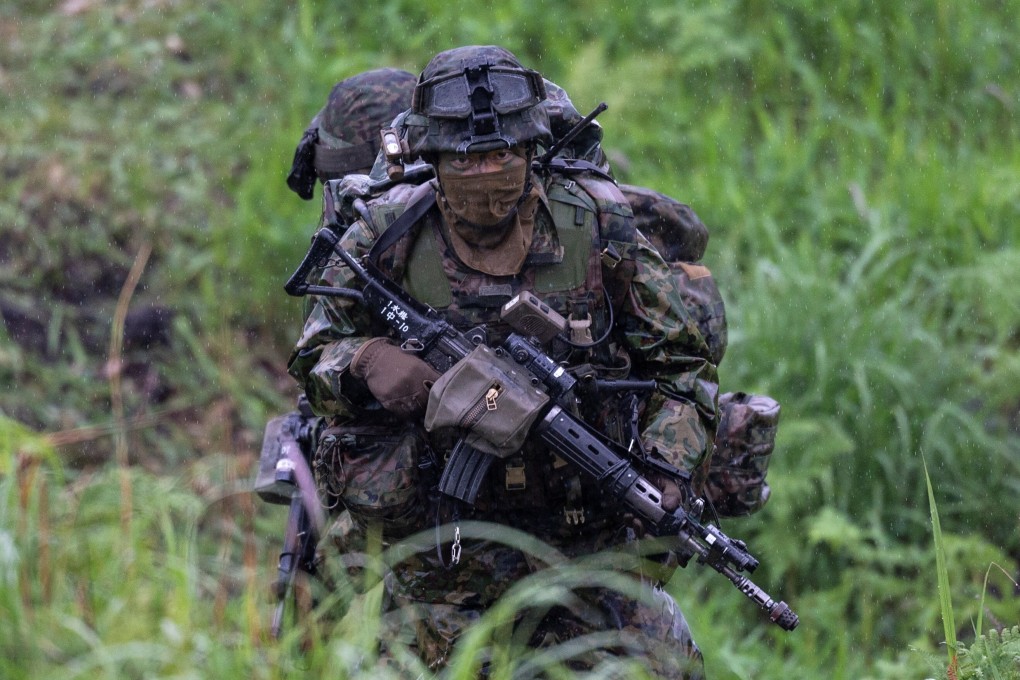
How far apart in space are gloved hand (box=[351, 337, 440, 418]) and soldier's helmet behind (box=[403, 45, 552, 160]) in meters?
0.51

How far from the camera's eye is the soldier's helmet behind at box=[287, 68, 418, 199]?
4516mm

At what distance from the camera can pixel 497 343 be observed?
11.6 feet

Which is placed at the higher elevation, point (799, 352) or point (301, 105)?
point (301, 105)

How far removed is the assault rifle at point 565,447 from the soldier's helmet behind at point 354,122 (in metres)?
1.07

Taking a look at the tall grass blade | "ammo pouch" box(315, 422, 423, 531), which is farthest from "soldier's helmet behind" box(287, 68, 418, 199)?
the tall grass blade

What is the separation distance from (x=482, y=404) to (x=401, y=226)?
554 mm

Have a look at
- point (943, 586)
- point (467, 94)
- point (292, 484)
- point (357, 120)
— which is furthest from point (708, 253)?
point (943, 586)

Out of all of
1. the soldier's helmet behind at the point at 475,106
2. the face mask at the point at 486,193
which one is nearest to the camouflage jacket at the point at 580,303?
the face mask at the point at 486,193

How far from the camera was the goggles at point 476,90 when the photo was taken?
3324mm

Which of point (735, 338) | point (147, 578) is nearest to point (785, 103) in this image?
point (735, 338)

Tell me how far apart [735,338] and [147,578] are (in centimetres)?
333

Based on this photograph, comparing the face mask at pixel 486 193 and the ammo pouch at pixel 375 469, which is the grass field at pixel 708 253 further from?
the face mask at pixel 486 193

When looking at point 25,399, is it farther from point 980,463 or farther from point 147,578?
point 980,463

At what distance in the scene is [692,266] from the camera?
4.20m
